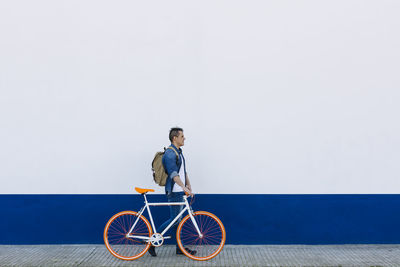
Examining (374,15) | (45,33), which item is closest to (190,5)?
(45,33)

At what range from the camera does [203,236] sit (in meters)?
6.17

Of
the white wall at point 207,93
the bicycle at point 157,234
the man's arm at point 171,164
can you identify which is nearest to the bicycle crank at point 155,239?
the bicycle at point 157,234

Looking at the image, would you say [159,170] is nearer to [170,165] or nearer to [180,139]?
[170,165]

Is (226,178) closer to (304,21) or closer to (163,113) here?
(163,113)

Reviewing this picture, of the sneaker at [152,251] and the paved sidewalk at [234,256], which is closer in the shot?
the paved sidewalk at [234,256]

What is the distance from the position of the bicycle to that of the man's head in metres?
0.66

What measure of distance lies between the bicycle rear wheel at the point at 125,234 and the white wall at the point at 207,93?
1.88ft

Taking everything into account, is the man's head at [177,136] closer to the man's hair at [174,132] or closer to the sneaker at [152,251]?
the man's hair at [174,132]

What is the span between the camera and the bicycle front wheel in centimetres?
585

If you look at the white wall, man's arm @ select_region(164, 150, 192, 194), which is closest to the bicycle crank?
man's arm @ select_region(164, 150, 192, 194)

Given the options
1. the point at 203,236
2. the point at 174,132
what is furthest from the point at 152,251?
the point at 174,132

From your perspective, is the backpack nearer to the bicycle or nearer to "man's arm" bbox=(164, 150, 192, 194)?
"man's arm" bbox=(164, 150, 192, 194)

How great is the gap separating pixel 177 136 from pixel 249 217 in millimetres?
1595

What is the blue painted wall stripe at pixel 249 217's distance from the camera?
256 inches
